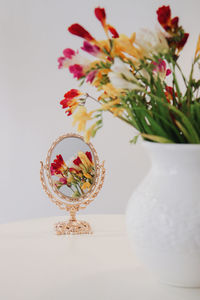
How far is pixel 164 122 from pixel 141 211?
0.19 metres

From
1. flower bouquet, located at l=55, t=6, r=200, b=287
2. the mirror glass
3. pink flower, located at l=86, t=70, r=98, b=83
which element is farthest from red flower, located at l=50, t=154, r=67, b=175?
pink flower, located at l=86, t=70, r=98, b=83

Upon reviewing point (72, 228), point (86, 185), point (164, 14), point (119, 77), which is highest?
point (164, 14)

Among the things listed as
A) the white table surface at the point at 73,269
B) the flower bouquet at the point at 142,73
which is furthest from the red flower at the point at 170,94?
the white table surface at the point at 73,269

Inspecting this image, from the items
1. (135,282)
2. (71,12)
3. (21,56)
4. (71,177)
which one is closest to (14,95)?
(21,56)

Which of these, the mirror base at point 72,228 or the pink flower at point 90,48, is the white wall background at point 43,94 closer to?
the mirror base at point 72,228

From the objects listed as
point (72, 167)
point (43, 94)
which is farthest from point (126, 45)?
point (43, 94)

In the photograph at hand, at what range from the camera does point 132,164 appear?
3818 millimetres

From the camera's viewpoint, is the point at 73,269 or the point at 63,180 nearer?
the point at 73,269

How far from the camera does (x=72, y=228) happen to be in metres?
1.50

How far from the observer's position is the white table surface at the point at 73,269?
39.0 inches

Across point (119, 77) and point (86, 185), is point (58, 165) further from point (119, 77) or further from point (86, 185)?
point (119, 77)

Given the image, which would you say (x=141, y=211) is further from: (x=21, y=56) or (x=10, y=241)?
(x=21, y=56)

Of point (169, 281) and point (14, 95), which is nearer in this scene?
point (169, 281)

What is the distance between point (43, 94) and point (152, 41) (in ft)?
9.34
